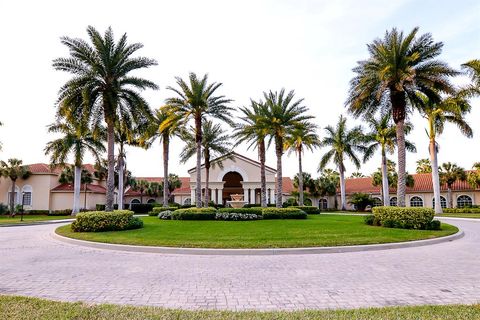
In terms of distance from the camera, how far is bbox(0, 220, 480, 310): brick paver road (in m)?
5.54

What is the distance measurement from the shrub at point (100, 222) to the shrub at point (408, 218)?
14.0 meters

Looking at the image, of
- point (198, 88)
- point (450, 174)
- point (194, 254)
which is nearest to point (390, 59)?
point (198, 88)

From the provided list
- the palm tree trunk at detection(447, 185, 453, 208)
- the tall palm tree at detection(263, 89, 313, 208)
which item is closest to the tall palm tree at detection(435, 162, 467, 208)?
the palm tree trunk at detection(447, 185, 453, 208)

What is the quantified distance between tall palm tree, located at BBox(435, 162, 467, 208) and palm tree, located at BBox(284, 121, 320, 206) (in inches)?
706

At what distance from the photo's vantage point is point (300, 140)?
97.6 feet

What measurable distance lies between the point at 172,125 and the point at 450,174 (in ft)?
122

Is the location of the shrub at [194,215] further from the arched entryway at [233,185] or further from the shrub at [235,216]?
the arched entryway at [233,185]

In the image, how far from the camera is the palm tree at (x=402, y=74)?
60.7ft

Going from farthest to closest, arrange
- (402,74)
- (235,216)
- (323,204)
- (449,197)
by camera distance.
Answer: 1. (323,204)
2. (449,197)
3. (235,216)
4. (402,74)

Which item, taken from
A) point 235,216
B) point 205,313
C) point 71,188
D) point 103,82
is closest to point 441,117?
point 235,216

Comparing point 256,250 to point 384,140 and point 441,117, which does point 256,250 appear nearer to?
point 441,117

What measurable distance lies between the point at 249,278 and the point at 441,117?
32.2 meters

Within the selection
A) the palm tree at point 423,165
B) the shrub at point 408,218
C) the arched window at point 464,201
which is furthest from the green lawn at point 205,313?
the palm tree at point 423,165

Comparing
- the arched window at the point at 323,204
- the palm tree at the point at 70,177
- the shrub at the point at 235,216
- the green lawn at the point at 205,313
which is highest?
the palm tree at the point at 70,177
